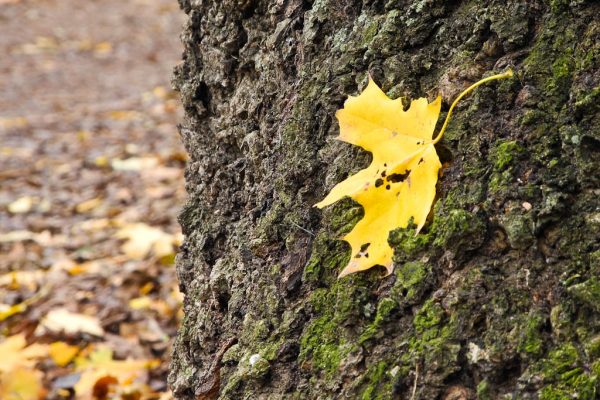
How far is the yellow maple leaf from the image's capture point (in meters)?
1.04

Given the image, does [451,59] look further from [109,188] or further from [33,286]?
[109,188]

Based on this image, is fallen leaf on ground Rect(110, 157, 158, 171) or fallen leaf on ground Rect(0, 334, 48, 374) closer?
fallen leaf on ground Rect(0, 334, 48, 374)

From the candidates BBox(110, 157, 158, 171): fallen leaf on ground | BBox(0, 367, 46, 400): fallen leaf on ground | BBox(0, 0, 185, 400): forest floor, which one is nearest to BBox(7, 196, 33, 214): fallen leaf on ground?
BBox(0, 0, 185, 400): forest floor

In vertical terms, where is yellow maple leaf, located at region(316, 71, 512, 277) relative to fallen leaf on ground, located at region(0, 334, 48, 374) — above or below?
below

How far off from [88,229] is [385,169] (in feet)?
8.47

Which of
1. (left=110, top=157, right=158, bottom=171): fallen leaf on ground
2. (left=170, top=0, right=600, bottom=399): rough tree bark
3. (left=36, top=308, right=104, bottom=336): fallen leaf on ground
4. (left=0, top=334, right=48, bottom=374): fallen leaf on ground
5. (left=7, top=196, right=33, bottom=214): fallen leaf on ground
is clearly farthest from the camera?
(left=110, top=157, right=158, bottom=171): fallen leaf on ground

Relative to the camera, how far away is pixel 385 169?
107 cm

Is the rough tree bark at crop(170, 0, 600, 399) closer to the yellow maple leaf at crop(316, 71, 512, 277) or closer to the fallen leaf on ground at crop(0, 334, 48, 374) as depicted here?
the yellow maple leaf at crop(316, 71, 512, 277)

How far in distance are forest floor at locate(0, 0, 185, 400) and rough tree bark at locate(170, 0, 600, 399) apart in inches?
33.5

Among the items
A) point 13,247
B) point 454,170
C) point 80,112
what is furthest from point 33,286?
point 80,112

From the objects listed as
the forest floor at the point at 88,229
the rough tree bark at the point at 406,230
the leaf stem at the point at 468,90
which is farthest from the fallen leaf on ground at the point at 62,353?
the leaf stem at the point at 468,90

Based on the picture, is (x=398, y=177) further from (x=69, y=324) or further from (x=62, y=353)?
(x=69, y=324)

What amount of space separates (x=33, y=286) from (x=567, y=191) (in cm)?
237

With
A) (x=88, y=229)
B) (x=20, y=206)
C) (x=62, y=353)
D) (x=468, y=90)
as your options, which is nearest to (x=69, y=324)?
(x=62, y=353)
